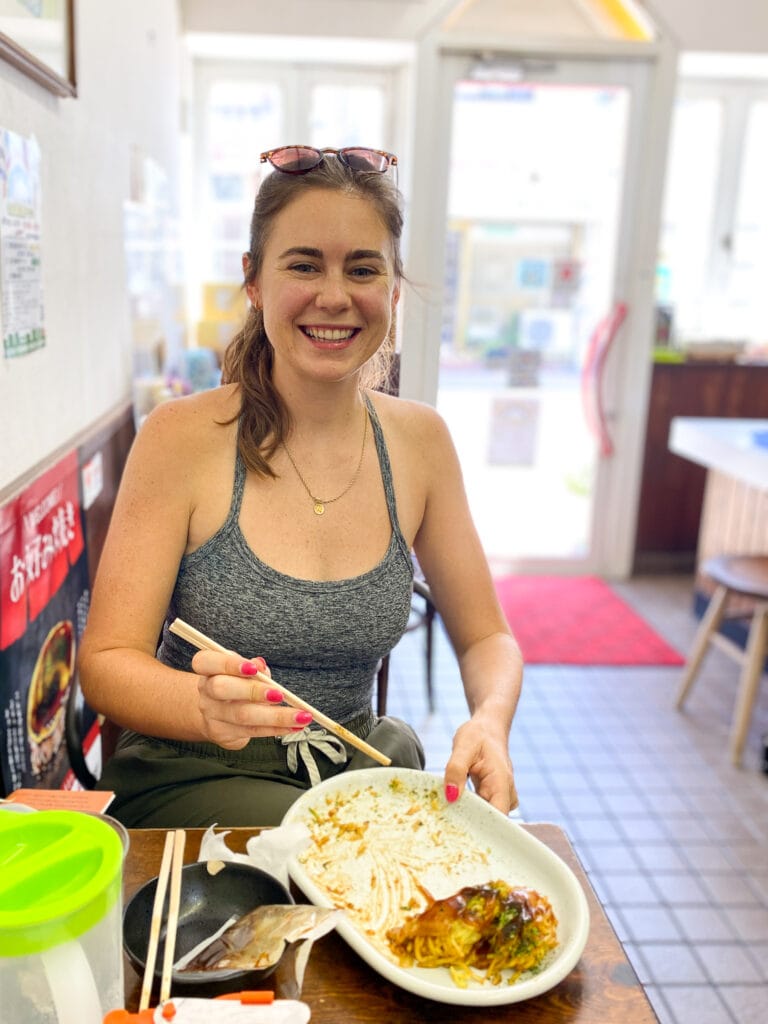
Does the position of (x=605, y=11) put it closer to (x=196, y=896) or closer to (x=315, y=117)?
(x=315, y=117)

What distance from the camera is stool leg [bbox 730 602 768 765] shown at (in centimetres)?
278

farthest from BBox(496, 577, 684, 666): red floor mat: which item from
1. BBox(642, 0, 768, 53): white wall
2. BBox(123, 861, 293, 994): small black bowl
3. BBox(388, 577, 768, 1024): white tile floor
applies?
BBox(123, 861, 293, 994): small black bowl

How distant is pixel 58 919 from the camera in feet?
1.84

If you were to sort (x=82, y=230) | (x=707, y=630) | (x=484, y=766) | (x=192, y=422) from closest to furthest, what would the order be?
(x=484, y=766) < (x=192, y=422) < (x=82, y=230) < (x=707, y=630)

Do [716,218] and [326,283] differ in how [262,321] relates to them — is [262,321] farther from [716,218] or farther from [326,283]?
[716,218]

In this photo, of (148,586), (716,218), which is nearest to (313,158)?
(148,586)

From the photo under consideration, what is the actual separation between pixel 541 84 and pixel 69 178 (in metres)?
3.09

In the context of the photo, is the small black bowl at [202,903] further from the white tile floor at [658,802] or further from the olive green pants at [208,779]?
the white tile floor at [658,802]

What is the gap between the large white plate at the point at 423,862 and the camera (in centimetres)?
74

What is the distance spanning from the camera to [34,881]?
598 millimetres

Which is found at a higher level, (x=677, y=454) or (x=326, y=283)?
(x=326, y=283)

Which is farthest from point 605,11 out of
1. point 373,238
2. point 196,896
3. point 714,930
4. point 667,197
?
point 196,896

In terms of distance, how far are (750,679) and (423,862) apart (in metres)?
2.20

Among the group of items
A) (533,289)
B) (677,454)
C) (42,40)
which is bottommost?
(677,454)
